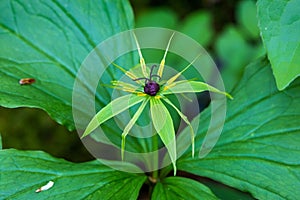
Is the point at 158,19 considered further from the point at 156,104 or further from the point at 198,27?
the point at 156,104

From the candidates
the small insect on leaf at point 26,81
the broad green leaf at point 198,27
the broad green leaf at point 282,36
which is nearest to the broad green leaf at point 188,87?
the broad green leaf at point 282,36

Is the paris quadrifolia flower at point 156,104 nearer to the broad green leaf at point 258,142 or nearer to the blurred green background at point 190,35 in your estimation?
the broad green leaf at point 258,142

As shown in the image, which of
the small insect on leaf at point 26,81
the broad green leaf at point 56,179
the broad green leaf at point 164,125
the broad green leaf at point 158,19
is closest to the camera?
the broad green leaf at point 164,125

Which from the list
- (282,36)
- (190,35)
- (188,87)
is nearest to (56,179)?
(188,87)

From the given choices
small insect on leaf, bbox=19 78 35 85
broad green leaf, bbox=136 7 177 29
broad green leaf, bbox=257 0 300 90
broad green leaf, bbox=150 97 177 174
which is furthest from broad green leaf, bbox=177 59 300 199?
broad green leaf, bbox=136 7 177 29

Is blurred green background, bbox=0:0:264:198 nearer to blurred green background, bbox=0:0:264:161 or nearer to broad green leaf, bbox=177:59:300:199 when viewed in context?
blurred green background, bbox=0:0:264:161
